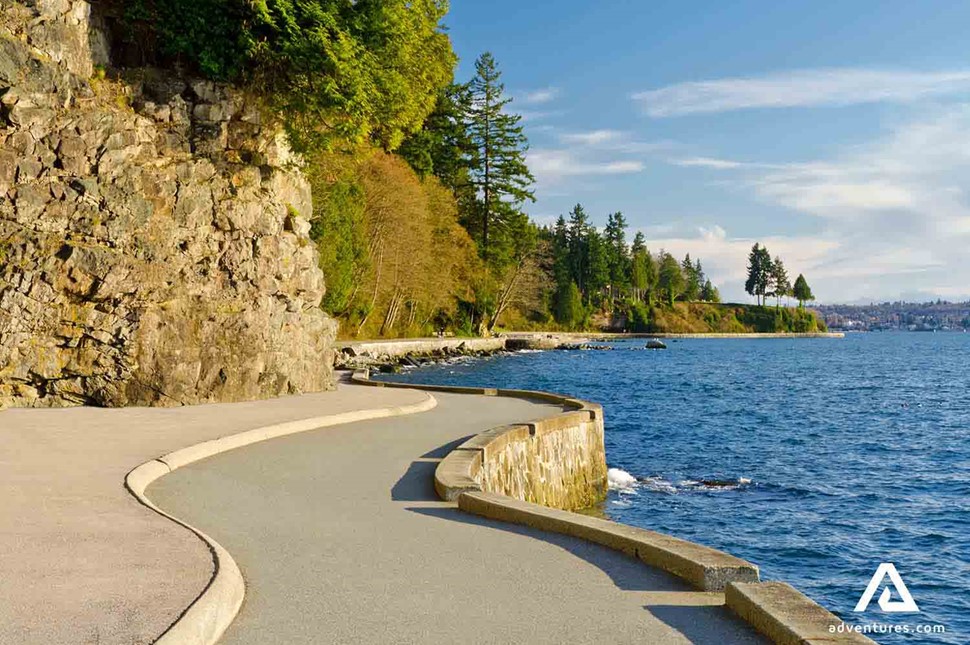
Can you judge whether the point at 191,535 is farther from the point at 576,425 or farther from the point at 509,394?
the point at 509,394

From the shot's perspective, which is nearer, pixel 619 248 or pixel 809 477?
pixel 809 477

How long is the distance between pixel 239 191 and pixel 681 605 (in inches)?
746

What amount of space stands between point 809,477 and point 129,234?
1891 cm

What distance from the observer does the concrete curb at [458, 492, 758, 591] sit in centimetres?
684

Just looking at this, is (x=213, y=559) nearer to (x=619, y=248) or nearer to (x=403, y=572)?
(x=403, y=572)

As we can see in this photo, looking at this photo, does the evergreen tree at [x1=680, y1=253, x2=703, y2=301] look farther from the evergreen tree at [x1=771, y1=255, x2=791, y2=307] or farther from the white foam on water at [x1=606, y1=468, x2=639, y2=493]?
the white foam on water at [x1=606, y1=468, x2=639, y2=493]

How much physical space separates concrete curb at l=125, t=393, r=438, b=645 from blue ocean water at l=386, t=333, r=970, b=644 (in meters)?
7.36

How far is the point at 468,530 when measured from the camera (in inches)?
349

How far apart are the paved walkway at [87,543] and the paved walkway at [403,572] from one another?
1.85ft

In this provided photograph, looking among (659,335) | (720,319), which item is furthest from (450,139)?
(720,319)

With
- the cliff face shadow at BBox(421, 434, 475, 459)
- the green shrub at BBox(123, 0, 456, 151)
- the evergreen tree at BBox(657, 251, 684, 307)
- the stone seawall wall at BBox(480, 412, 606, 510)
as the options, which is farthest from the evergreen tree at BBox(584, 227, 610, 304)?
the cliff face shadow at BBox(421, 434, 475, 459)

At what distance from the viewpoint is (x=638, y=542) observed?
780 centimetres

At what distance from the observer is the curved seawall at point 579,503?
5.84 m

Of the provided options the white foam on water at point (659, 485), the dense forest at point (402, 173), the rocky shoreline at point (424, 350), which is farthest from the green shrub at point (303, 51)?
the rocky shoreline at point (424, 350)
